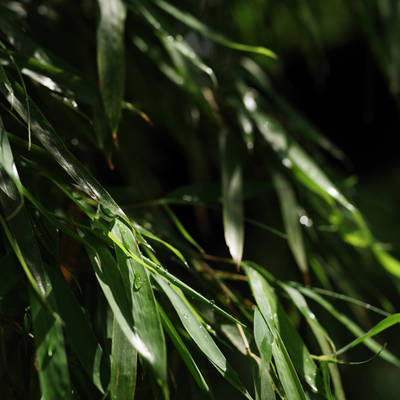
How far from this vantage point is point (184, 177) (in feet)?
3.70

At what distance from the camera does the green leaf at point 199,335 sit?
419 millimetres

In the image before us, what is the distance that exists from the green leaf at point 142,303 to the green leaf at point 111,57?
5.9 inches

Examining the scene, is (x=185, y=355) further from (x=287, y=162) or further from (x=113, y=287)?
(x=287, y=162)

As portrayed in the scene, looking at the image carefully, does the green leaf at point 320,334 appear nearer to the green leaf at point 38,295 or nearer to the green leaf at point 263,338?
the green leaf at point 263,338

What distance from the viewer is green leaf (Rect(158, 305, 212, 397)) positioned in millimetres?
416

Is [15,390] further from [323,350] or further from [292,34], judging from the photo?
[292,34]

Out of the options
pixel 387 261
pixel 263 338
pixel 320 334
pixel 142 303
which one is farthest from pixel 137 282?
pixel 387 261

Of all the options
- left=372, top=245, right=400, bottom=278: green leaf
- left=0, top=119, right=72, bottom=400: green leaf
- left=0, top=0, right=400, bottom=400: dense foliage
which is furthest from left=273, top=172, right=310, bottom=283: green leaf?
left=0, top=119, right=72, bottom=400: green leaf

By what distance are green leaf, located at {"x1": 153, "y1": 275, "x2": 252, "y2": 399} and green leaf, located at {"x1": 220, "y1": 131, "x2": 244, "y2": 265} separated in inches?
4.6

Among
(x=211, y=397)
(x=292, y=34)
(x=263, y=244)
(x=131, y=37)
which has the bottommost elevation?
(x=263, y=244)

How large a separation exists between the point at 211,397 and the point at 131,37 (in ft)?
1.80

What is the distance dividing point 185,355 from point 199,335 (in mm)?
21

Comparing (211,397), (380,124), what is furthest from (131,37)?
(380,124)

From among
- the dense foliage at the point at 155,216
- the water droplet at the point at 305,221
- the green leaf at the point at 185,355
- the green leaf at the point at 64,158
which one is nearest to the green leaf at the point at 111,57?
the dense foliage at the point at 155,216
